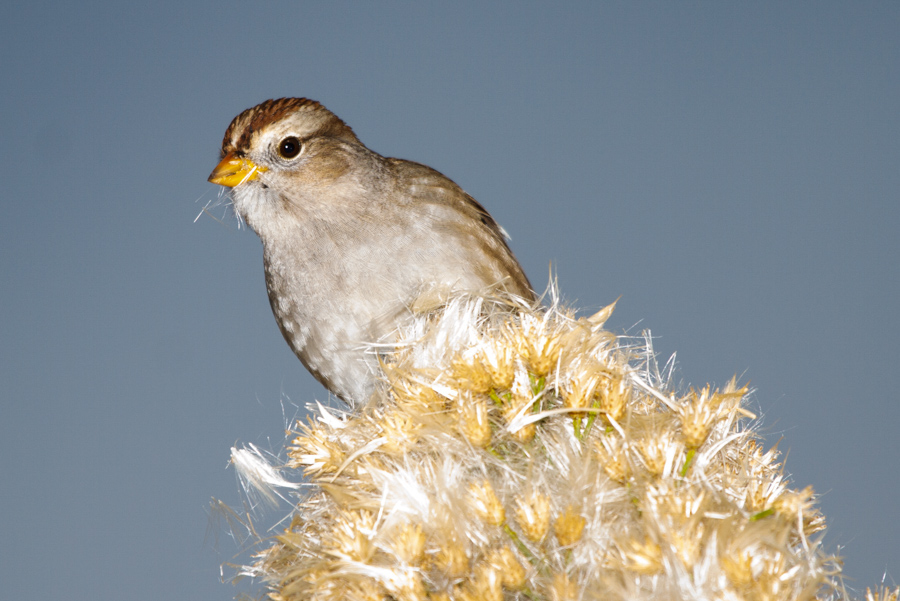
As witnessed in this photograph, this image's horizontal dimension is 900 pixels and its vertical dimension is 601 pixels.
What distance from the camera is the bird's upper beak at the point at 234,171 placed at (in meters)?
2.44

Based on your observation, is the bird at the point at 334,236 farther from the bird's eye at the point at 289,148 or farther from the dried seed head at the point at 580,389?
the dried seed head at the point at 580,389

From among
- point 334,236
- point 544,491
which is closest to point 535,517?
point 544,491

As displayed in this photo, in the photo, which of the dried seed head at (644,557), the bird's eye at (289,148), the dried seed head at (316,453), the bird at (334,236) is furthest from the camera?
the bird's eye at (289,148)

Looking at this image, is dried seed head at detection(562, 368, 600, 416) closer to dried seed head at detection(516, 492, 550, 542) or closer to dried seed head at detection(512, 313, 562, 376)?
dried seed head at detection(512, 313, 562, 376)

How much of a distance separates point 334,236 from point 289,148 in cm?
35

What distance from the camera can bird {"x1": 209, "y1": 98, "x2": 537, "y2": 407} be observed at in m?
2.34

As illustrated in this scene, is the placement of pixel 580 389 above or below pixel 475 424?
above

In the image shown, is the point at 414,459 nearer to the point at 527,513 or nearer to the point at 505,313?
the point at 527,513

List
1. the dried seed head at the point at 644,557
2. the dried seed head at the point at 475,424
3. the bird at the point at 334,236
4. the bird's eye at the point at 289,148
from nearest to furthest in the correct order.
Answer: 1. the dried seed head at the point at 644,557
2. the dried seed head at the point at 475,424
3. the bird at the point at 334,236
4. the bird's eye at the point at 289,148

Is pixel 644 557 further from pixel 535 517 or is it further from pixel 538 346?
pixel 538 346

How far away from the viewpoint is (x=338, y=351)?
2.41 m

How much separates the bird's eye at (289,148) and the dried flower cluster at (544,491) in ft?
4.43

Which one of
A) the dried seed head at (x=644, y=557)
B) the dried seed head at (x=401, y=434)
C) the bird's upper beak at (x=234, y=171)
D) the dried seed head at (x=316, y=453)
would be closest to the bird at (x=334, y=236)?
the bird's upper beak at (x=234, y=171)

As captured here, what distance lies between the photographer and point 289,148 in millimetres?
2504
